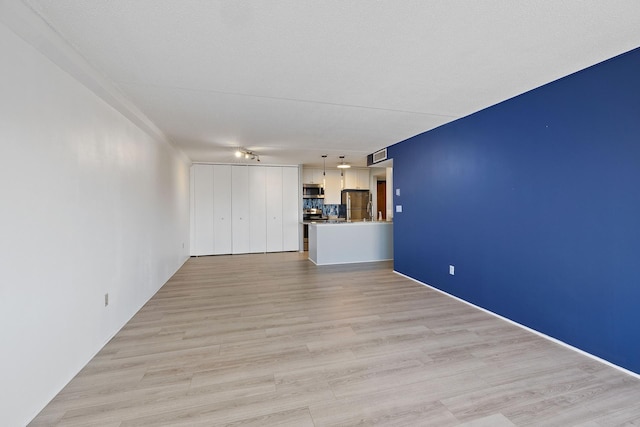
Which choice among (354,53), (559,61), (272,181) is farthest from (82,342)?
(272,181)

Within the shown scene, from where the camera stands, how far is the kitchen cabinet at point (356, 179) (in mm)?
8617

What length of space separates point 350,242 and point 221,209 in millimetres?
3492

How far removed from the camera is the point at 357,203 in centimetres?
873

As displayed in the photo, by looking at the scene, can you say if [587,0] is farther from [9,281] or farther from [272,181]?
[272,181]

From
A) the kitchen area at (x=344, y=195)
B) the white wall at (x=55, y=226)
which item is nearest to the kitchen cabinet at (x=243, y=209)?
the kitchen area at (x=344, y=195)

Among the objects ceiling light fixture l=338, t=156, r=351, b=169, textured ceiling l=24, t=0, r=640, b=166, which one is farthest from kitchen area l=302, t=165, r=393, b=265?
textured ceiling l=24, t=0, r=640, b=166

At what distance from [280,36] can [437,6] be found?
0.98 metres

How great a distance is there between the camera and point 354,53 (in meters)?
2.03

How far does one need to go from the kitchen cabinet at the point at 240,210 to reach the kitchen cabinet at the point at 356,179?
3175 millimetres

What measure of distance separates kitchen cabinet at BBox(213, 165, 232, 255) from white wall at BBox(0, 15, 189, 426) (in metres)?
3.89

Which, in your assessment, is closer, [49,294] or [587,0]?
[587,0]

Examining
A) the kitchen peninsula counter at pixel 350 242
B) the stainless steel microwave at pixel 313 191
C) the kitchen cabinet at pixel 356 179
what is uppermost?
the kitchen cabinet at pixel 356 179

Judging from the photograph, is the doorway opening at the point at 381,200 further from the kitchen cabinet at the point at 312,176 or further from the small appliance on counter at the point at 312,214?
the kitchen cabinet at the point at 312,176

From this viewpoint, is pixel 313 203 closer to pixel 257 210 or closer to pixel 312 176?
pixel 312 176
